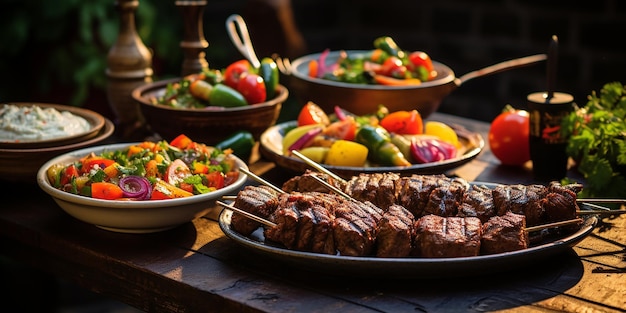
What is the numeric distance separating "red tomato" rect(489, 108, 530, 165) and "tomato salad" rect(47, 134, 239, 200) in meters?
1.06

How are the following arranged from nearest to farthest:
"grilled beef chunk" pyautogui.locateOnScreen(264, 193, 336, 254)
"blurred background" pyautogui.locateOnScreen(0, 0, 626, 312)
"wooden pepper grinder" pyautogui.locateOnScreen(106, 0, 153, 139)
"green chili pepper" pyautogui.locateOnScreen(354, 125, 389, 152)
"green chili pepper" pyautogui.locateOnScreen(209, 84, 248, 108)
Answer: "grilled beef chunk" pyautogui.locateOnScreen(264, 193, 336, 254)
"green chili pepper" pyautogui.locateOnScreen(354, 125, 389, 152)
"green chili pepper" pyautogui.locateOnScreen(209, 84, 248, 108)
"wooden pepper grinder" pyautogui.locateOnScreen(106, 0, 153, 139)
"blurred background" pyautogui.locateOnScreen(0, 0, 626, 312)

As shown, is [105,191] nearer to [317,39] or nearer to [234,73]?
[234,73]

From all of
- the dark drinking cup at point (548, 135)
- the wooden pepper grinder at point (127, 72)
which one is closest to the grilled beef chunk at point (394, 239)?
the dark drinking cup at point (548, 135)

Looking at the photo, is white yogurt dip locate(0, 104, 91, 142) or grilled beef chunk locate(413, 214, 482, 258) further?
white yogurt dip locate(0, 104, 91, 142)

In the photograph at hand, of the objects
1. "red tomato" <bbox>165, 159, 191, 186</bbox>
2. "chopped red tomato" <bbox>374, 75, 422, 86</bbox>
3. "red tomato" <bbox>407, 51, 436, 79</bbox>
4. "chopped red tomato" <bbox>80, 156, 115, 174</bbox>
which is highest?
"red tomato" <bbox>407, 51, 436, 79</bbox>

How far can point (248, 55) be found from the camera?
3.60 metres

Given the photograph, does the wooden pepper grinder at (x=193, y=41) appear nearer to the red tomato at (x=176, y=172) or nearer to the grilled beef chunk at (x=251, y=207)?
the red tomato at (x=176, y=172)

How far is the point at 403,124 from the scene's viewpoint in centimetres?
300

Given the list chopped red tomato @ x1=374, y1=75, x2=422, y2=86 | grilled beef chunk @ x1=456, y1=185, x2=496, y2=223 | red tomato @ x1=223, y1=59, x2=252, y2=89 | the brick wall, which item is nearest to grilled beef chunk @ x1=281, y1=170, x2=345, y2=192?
grilled beef chunk @ x1=456, y1=185, x2=496, y2=223

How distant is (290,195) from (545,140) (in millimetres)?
1091

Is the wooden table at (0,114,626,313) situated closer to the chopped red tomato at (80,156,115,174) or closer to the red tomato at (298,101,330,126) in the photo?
the chopped red tomato at (80,156,115,174)

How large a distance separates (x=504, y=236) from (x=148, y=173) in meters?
1.05

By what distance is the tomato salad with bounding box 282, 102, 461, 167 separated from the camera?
277 cm

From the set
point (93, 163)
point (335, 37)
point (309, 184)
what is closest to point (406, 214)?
point (309, 184)
